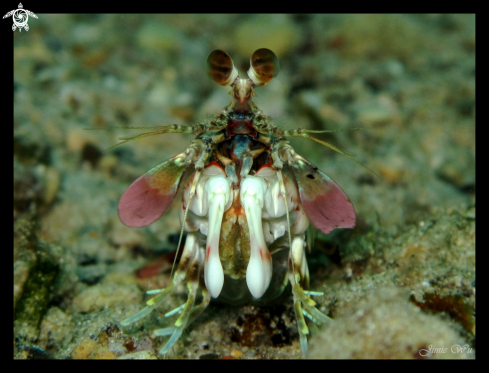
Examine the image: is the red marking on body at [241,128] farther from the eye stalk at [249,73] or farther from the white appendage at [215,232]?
the white appendage at [215,232]

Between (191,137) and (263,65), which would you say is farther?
(191,137)

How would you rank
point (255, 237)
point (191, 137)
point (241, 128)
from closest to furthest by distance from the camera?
point (255, 237) → point (241, 128) → point (191, 137)

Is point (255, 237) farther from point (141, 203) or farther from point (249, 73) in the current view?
point (249, 73)

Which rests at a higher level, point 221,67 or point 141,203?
point 221,67

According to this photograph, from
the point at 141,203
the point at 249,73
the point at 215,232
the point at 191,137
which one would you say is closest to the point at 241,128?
the point at 249,73

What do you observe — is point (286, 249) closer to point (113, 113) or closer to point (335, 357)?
point (335, 357)

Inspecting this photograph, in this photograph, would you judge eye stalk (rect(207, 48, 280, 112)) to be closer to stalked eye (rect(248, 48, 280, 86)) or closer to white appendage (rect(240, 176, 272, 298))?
stalked eye (rect(248, 48, 280, 86))
